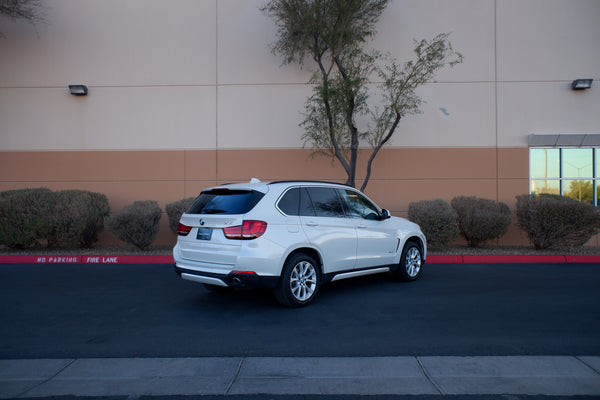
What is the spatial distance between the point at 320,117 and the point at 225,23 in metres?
4.48

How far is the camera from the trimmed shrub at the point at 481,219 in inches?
421

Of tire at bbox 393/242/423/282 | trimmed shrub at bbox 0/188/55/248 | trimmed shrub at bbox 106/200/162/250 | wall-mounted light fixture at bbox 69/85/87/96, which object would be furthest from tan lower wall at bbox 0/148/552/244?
tire at bbox 393/242/423/282

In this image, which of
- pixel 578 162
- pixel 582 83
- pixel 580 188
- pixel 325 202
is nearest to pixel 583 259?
pixel 580 188

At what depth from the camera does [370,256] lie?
263 inches

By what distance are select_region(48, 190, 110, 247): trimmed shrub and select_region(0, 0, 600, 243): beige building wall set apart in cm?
143

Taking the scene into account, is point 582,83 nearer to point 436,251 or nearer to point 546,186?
point 546,186

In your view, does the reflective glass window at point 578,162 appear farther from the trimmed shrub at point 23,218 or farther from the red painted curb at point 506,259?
the trimmed shrub at point 23,218

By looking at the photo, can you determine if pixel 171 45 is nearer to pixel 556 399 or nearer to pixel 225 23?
pixel 225 23

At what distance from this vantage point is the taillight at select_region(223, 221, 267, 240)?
527cm

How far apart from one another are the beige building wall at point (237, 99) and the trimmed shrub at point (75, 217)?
143cm

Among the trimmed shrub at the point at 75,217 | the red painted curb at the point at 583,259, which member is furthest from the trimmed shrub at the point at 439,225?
the trimmed shrub at the point at 75,217

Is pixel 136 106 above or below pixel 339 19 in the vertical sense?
below

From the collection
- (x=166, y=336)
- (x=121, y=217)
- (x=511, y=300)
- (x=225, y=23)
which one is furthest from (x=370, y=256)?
(x=225, y=23)

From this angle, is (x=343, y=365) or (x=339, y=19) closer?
(x=343, y=365)
